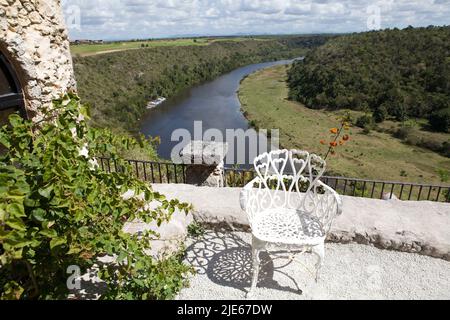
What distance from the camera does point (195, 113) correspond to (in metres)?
42.9

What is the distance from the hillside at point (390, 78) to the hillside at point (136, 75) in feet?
70.1

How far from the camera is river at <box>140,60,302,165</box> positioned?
1404 inches

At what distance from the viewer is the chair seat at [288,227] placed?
267cm

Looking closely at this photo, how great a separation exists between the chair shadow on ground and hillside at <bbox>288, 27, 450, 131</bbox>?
3516 centimetres

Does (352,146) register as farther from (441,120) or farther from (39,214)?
(39,214)

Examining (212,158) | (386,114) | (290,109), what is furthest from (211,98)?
(212,158)

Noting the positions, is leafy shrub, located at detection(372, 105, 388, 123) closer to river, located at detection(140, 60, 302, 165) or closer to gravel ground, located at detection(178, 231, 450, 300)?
river, located at detection(140, 60, 302, 165)

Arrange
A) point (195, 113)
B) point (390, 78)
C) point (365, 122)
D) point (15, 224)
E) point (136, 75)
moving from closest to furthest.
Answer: point (15, 224) < point (365, 122) < point (390, 78) < point (195, 113) < point (136, 75)

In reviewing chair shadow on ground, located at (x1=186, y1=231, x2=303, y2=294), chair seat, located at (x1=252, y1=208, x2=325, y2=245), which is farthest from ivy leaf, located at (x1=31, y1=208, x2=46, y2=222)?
chair shadow on ground, located at (x1=186, y1=231, x2=303, y2=294)

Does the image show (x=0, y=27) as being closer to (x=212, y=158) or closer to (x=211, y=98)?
(x=212, y=158)

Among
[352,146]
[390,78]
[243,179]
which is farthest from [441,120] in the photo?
[243,179]

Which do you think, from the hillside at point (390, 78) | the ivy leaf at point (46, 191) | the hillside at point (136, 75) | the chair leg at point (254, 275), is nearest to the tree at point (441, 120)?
the hillside at point (390, 78)

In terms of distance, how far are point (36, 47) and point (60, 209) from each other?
236 cm

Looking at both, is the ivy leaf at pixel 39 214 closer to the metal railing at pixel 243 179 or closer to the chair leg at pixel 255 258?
the metal railing at pixel 243 179
